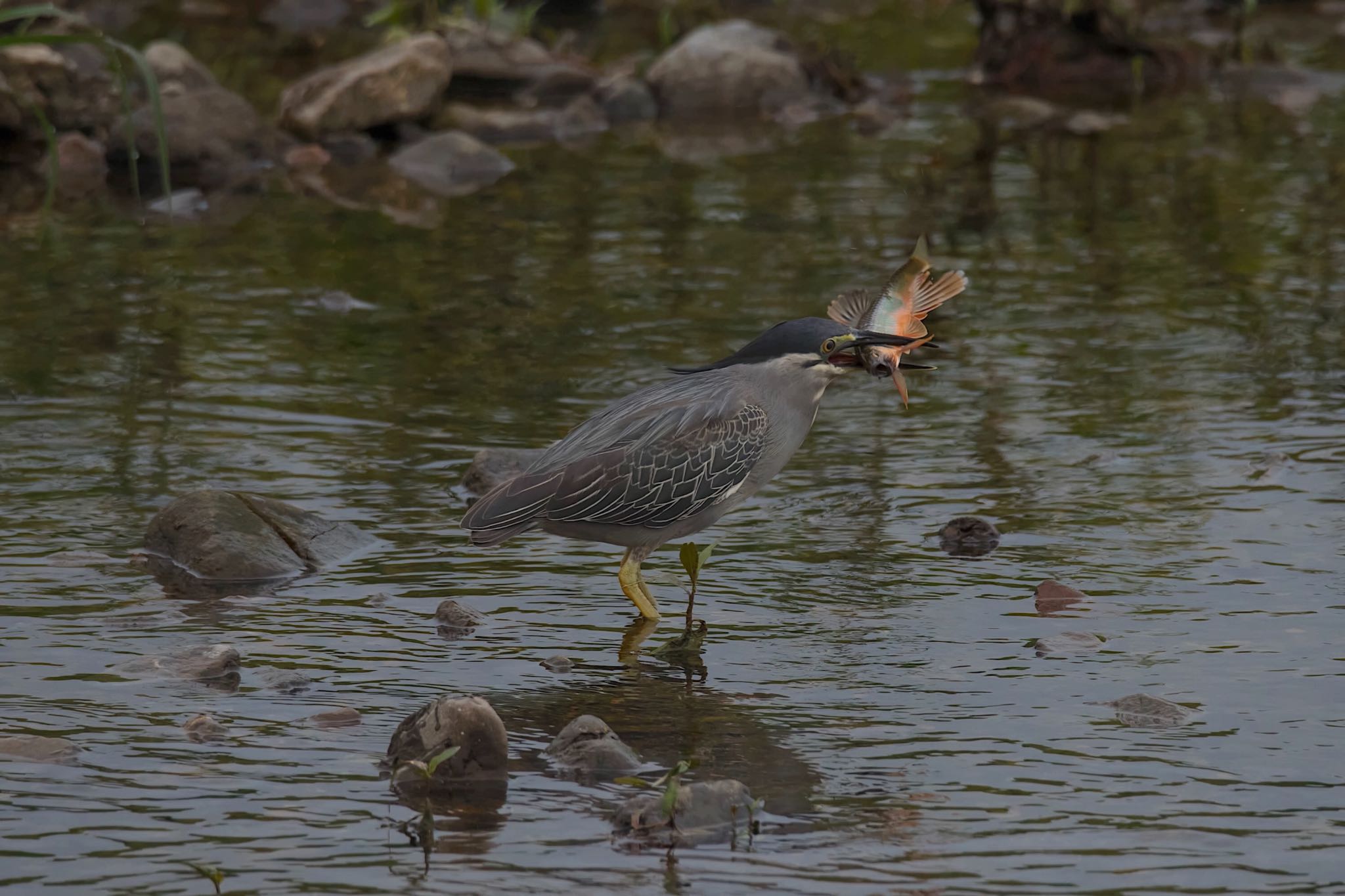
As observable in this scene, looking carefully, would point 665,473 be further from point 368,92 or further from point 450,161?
point 368,92

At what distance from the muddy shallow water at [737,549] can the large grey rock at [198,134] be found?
3.87 feet

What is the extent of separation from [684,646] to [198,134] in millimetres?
10671

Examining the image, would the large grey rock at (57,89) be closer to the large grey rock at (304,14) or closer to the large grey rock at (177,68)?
the large grey rock at (177,68)

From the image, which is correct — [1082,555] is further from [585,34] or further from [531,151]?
[585,34]

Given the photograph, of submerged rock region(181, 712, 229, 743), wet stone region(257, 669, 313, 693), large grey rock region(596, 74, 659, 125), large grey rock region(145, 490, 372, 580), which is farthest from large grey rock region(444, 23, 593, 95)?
submerged rock region(181, 712, 229, 743)

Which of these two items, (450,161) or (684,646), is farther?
(450,161)

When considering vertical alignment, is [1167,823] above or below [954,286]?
below

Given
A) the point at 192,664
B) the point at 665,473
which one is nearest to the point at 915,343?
the point at 665,473

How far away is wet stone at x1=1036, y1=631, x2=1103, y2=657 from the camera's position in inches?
272

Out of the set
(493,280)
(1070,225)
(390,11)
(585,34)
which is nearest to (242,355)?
(493,280)

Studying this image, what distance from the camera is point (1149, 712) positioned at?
6266mm

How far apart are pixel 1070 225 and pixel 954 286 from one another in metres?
7.20

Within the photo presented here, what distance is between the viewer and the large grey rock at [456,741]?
5.74 meters

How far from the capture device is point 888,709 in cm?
642
